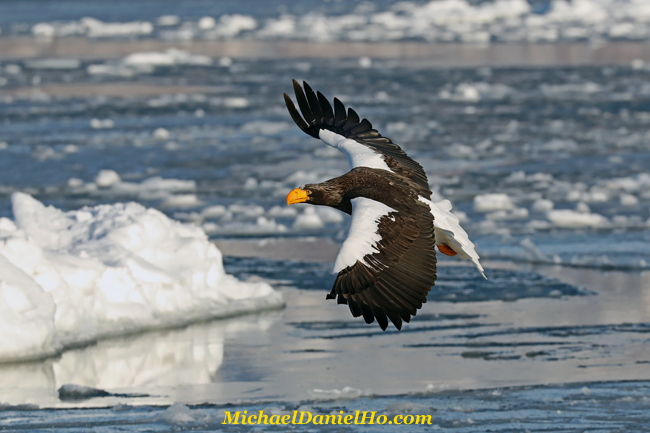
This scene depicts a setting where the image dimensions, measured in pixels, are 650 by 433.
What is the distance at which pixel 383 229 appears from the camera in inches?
198

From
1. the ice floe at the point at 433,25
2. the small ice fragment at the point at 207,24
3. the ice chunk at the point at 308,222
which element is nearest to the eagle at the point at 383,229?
the ice chunk at the point at 308,222

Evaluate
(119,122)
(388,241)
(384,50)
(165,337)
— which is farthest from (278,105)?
(388,241)

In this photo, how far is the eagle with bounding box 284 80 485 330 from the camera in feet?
15.4

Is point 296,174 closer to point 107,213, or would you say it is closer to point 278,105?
point 107,213

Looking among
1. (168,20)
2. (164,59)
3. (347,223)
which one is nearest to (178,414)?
(347,223)

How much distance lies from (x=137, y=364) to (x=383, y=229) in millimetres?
2303

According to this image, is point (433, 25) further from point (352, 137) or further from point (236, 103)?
point (352, 137)

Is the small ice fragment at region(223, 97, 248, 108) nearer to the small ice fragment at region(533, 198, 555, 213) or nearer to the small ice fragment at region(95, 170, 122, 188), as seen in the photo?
the small ice fragment at region(95, 170, 122, 188)

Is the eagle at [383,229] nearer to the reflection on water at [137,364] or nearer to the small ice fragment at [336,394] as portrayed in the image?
the small ice fragment at [336,394]

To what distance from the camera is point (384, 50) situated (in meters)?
26.6

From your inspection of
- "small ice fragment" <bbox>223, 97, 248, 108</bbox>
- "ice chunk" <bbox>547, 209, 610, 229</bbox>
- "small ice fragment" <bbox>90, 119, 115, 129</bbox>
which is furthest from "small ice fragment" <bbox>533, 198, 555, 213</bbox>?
"small ice fragment" <bbox>223, 97, 248, 108</bbox>

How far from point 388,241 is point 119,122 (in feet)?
40.5

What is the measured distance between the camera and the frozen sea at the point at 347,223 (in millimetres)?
5949

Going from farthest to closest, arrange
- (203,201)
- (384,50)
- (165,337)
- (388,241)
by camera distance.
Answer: (384,50) → (203,201) → (165,337) → (388,241)
